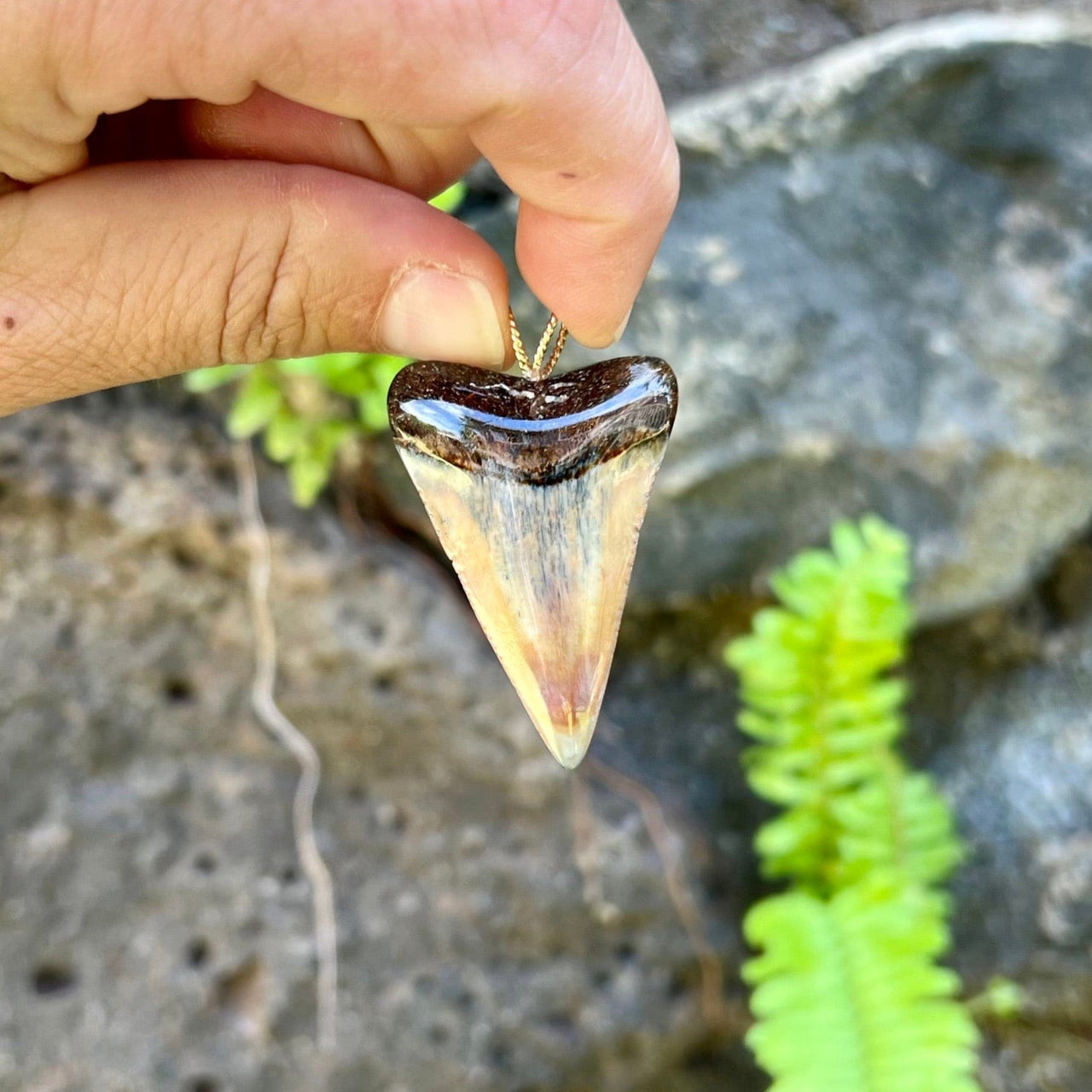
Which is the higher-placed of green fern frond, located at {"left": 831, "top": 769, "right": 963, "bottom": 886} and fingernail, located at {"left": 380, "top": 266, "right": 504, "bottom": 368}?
fingernail, located at {"left": 380, "top": 266, "right": 504, "bottom": 368}

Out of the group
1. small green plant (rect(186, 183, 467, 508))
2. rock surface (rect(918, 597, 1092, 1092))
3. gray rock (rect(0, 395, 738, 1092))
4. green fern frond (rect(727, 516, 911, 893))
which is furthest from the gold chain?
rock surface (rect(918, 597, 1092, 1092))

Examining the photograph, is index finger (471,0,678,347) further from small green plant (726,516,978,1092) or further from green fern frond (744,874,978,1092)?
green fern frond (744,874,978,1092)

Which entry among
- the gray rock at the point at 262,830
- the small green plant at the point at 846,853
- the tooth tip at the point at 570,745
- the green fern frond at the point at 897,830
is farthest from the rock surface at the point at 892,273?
the tooth tip at the point at 570,745

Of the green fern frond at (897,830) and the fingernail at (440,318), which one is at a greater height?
the fingernail at (440,318)

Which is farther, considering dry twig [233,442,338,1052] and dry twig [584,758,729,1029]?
dry twig [584,758,729,1029]

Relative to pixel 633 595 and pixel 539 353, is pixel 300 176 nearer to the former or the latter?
pixel 539 353

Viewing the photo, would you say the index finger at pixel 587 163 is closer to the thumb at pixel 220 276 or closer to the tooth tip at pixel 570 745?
the thumb at pixel 220 276

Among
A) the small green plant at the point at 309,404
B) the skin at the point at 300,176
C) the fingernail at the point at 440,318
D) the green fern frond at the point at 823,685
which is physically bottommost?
the green fern frond at the point at 823,685
